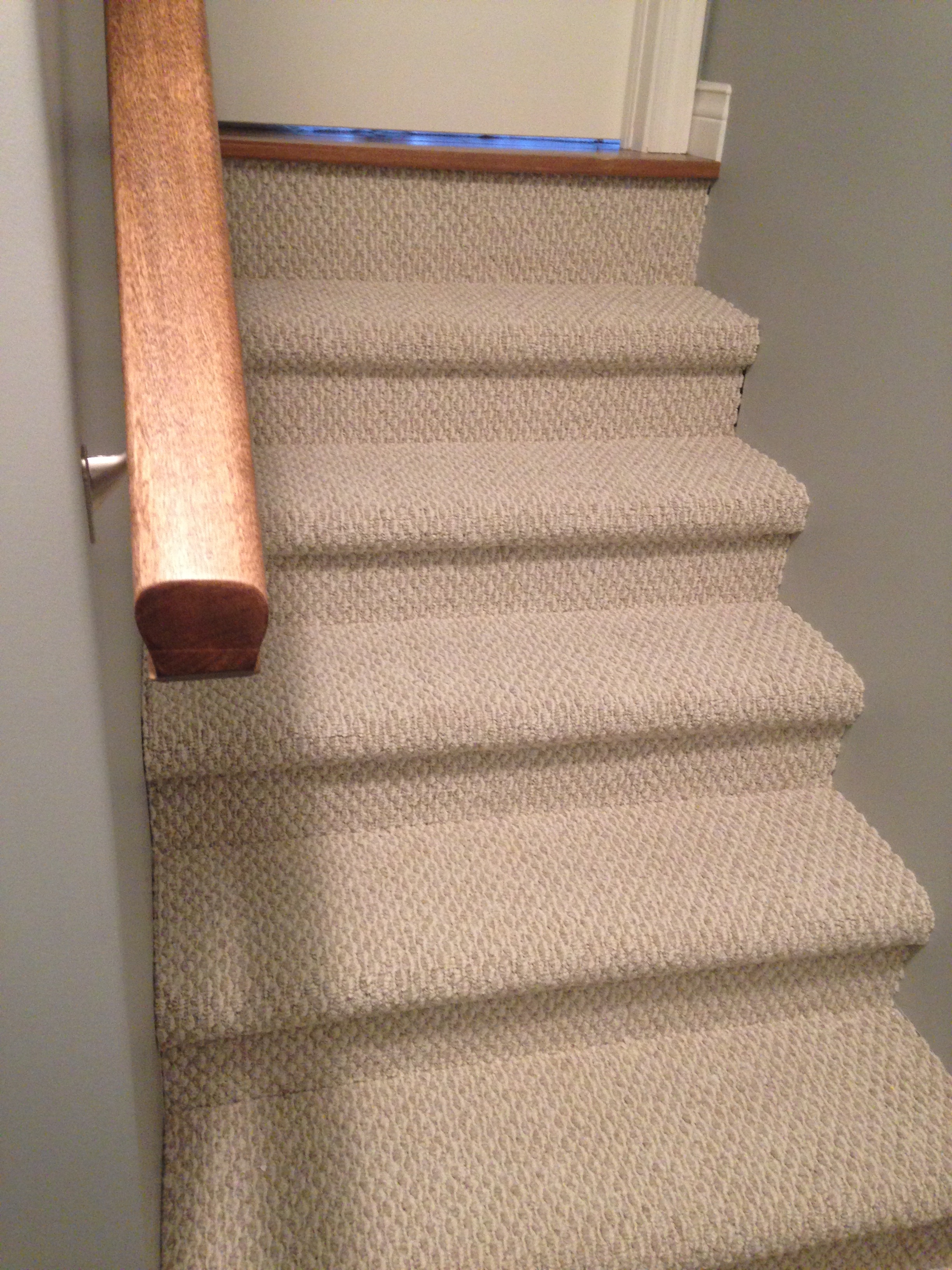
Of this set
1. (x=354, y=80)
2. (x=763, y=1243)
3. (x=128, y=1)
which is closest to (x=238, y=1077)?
(x=763, y=1243)

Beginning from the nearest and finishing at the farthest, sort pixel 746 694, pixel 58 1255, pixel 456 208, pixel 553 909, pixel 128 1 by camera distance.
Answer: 1. pixel 128 1
2. pixel 58 1255
3. pixel 553 909
4. pixel 746 694
5. pixel 456 208

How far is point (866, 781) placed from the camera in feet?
4.45

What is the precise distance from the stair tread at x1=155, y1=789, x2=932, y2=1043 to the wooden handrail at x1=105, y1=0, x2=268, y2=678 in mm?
706

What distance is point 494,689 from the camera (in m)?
1.26

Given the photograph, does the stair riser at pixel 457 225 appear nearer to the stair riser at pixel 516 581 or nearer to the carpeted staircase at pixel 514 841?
the carpeted staircase at pixel 514 841

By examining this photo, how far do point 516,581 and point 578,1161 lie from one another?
0.71 m

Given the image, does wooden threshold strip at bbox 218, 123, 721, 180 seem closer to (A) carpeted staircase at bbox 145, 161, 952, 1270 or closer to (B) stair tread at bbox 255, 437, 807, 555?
(A) carpeted staircase at bbox 145, 161, 952, 1270

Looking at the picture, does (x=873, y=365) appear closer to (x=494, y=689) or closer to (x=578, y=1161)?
(x=494, y=689)

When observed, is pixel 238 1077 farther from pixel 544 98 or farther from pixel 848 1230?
pixel 544 98

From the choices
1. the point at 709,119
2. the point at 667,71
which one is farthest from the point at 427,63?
the point at 709,119

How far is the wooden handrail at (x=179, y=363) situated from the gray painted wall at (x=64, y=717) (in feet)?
0.15

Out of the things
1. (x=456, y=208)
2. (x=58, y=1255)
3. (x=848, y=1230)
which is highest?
(x=456, y=208)

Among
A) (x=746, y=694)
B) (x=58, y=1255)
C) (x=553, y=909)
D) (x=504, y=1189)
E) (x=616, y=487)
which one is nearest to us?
(x=58, y=1255)

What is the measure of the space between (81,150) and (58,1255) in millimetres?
839
